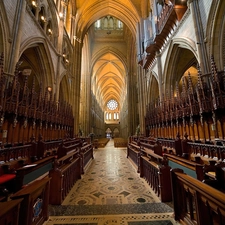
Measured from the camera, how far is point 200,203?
4.37ft

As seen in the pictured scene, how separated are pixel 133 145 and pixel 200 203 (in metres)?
5.56

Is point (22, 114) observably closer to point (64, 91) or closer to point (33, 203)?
point (33, 203)

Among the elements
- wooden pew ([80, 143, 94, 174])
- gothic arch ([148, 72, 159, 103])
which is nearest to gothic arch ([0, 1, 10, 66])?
wooden pew ([80, 143, 94, 174])

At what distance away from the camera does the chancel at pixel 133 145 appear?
1.76m

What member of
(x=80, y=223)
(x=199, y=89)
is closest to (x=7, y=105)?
(x=80, y=223)

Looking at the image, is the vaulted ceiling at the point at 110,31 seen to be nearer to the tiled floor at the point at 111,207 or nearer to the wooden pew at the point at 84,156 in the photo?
the wooden pew at the point at 84,156

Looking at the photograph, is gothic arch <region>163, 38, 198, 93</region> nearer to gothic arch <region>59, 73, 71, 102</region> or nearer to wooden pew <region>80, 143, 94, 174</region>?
wooden pew <region>80, 143, 94, 174</region>

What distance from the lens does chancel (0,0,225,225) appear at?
→ 1.76m

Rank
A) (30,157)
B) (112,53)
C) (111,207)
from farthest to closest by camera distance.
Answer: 1. (112,53)
2. (30,157)
3. (111,207)

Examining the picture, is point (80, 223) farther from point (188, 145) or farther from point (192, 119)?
point (192, 119)

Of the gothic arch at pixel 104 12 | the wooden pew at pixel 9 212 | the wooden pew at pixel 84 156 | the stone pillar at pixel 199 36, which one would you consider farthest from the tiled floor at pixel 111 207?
the gothic arch at pixel 104 12

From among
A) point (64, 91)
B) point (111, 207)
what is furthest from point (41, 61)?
point (111, 207)

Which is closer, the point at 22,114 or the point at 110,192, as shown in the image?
the point at 110,192

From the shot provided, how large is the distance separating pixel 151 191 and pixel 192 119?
3.51 meters
